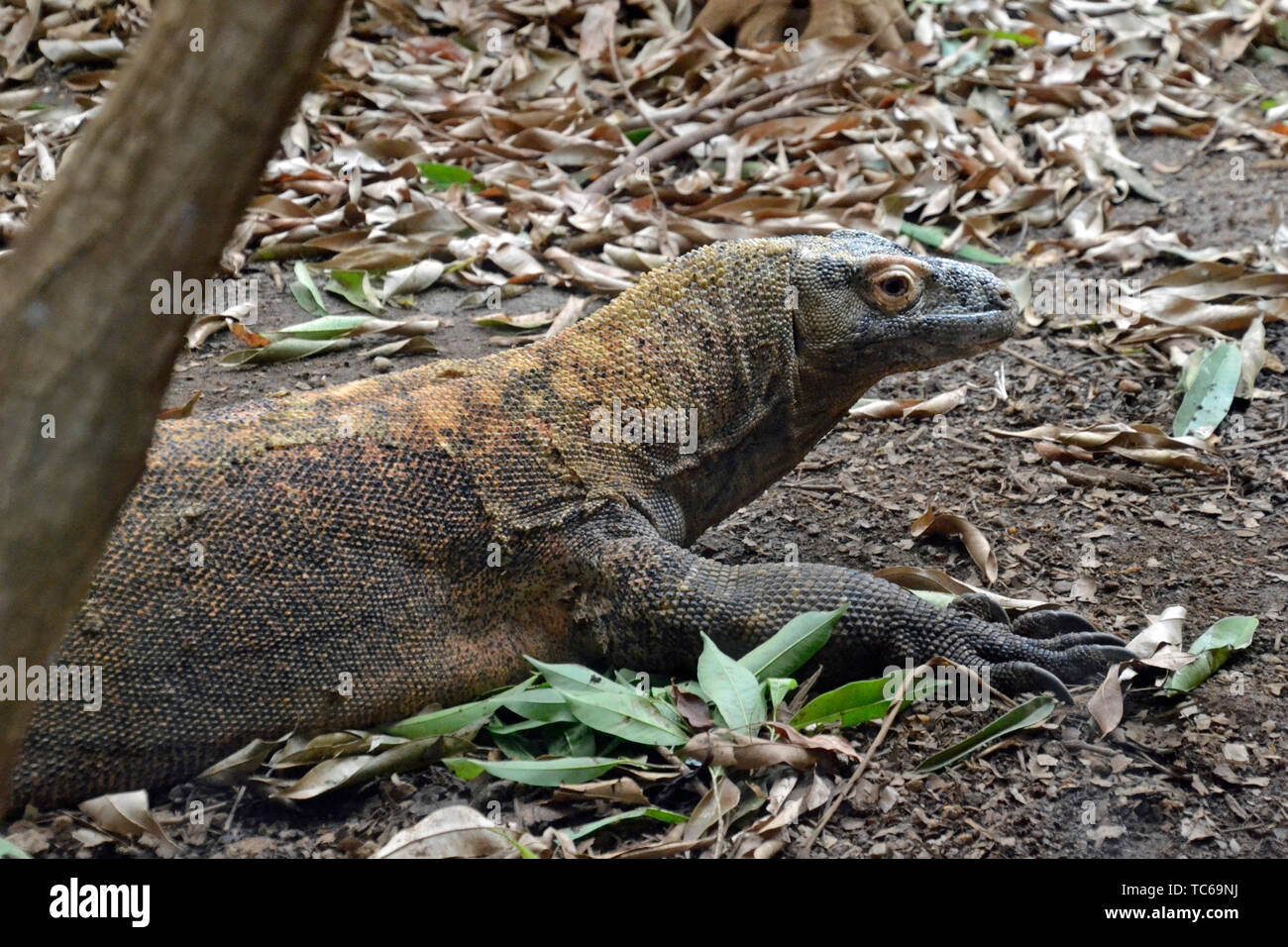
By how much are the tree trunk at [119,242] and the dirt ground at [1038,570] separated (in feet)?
7.04

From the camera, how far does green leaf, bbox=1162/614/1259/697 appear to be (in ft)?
14.1

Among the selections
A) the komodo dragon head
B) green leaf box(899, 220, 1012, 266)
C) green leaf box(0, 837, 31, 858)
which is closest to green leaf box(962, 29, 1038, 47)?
green leaf box(899, 220, 1012, 266)

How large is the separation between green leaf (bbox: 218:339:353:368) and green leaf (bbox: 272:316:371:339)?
0.05m

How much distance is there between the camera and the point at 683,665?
15.1ft

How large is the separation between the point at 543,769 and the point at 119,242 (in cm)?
248

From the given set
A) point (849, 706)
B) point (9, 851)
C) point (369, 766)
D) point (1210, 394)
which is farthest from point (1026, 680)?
point (9, 851)

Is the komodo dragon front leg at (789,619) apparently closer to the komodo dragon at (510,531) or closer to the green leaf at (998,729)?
the komodo dragon at (510,531)

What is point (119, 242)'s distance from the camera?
1.90 meters

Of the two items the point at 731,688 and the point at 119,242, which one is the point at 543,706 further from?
the point at 119,242
